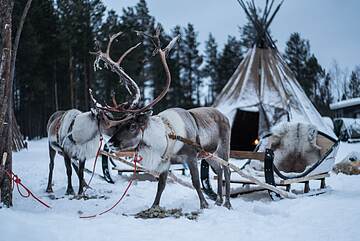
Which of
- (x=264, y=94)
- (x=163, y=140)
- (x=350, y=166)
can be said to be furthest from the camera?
(x=264, y=94)

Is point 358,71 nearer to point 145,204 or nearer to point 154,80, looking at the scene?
point 154,80

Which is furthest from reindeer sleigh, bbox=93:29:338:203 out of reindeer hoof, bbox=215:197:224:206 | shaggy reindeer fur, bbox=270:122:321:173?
reindeer hoof, bbox=215:197:224:206

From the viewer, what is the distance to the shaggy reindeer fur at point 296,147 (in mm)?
8438

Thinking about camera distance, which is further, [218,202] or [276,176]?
[276,176]

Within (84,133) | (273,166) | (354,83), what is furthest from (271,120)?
(354,83)

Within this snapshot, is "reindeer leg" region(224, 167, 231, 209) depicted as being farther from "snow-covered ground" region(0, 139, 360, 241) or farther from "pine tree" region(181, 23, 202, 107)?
"pine tree" region(181, 23, 202, 107)

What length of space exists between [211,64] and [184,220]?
37078 millimetres

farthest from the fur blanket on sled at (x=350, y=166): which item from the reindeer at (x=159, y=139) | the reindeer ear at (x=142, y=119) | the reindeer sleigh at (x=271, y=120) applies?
the reindeer ear at (x=142, y=119)

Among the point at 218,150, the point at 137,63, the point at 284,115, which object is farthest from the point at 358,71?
the point at 218,150

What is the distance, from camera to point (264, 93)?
14094 millimetres

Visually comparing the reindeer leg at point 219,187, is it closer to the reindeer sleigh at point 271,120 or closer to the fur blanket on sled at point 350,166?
the reindeer sleigh at point 271,120

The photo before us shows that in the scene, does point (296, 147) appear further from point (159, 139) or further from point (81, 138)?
point (81, 138)

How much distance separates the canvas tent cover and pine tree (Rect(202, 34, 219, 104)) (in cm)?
2388

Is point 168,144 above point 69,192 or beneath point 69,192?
above
